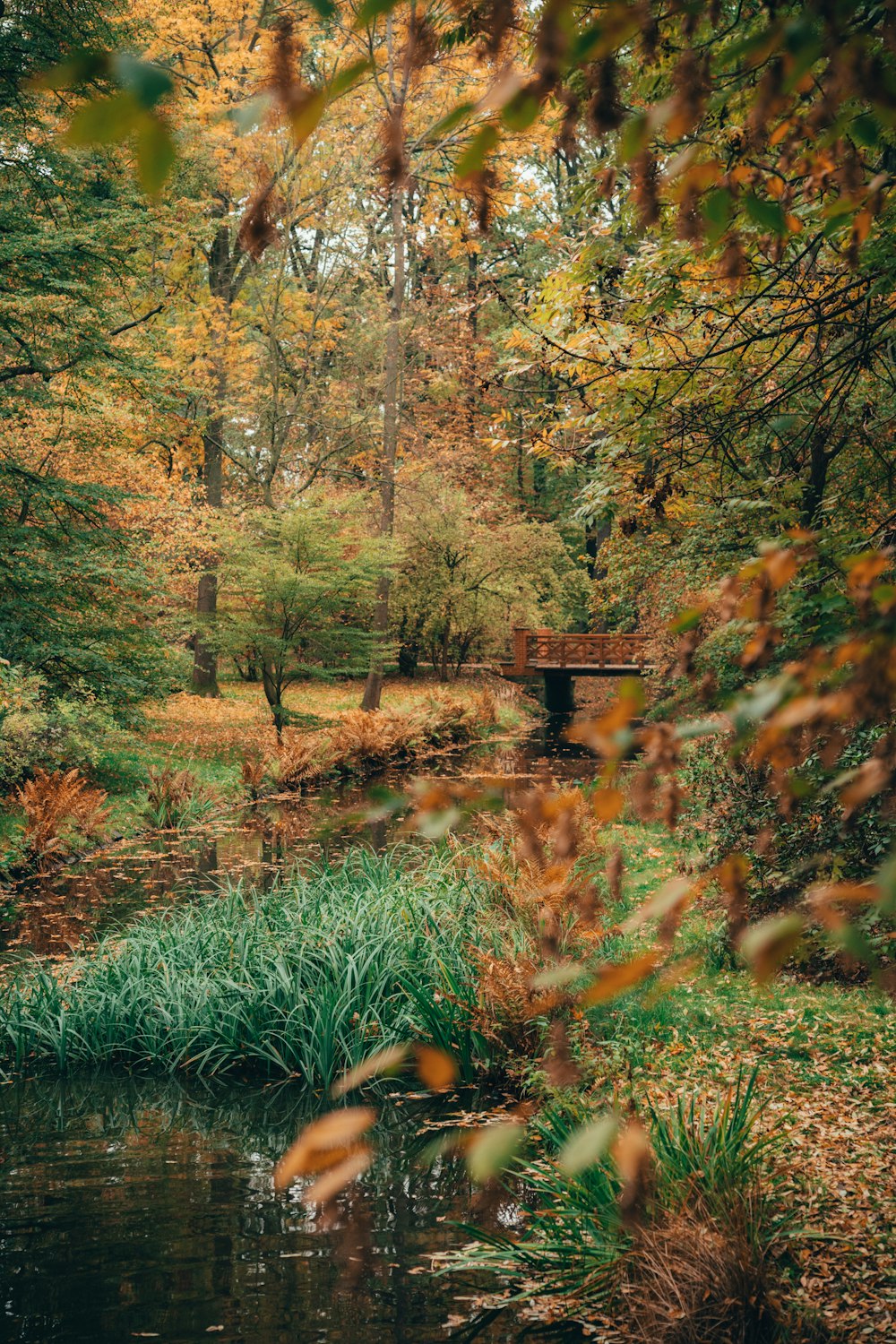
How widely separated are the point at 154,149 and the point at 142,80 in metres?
0.08

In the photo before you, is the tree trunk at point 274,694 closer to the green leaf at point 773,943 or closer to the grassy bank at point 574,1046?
the grassy bank at point 574,1046

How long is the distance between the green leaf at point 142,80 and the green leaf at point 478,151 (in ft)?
1.17

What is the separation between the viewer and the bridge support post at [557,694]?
27297mm

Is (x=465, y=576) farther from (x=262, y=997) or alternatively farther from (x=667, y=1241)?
(x=667, y=1241)

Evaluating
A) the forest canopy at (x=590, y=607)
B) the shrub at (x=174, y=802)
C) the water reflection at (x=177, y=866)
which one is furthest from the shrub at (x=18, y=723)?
the shrub at (x=174, y=802)

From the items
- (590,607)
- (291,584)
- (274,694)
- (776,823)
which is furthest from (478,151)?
(274,694)

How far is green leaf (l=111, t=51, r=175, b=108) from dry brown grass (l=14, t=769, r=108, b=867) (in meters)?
10.8

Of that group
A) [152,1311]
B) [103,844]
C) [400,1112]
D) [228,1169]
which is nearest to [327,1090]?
[400,1112]

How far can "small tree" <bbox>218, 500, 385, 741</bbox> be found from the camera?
17.6m

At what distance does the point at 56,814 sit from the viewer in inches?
444

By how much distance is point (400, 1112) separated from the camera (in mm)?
5637

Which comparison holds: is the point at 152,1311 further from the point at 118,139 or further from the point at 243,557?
the point at 243,557

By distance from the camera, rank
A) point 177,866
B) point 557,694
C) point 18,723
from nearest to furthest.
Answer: point 18,723
point 177,866
point 557,694

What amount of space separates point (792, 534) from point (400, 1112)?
4747 mm
